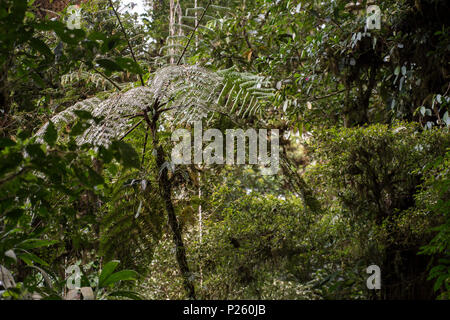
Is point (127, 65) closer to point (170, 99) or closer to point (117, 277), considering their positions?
point (117, 277)

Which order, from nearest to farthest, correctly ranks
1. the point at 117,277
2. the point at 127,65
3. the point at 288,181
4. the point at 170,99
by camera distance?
the point at 127,65, the point at 117,277, the point at 170,99, the point at 288,181

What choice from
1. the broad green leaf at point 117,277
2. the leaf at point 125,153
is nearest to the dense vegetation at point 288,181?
the broad green leaf at point 117,277

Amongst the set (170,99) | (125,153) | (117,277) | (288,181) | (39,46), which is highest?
(170,99)

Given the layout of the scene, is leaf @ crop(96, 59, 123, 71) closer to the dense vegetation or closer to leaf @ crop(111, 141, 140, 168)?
leaf @ crop(111, 141, 140, 168)

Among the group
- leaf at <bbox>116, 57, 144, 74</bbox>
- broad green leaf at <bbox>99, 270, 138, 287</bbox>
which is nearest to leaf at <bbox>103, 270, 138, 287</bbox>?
broad green leaf at <bbox>99, 270, 138, 287</bbox>

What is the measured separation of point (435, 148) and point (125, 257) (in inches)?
66.8

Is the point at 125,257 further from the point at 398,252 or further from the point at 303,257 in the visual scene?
the point at 398,252

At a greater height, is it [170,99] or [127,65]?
[170,99]

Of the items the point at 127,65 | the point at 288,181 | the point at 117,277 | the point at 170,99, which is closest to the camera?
the point at 127,65

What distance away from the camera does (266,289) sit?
193 centimetres

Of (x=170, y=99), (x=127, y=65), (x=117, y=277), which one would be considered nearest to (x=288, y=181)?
(x=170, y=99)

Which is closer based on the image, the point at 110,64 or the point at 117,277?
the point at 110,64

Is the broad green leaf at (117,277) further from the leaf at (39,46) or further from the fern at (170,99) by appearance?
the leaf at (39,46)
